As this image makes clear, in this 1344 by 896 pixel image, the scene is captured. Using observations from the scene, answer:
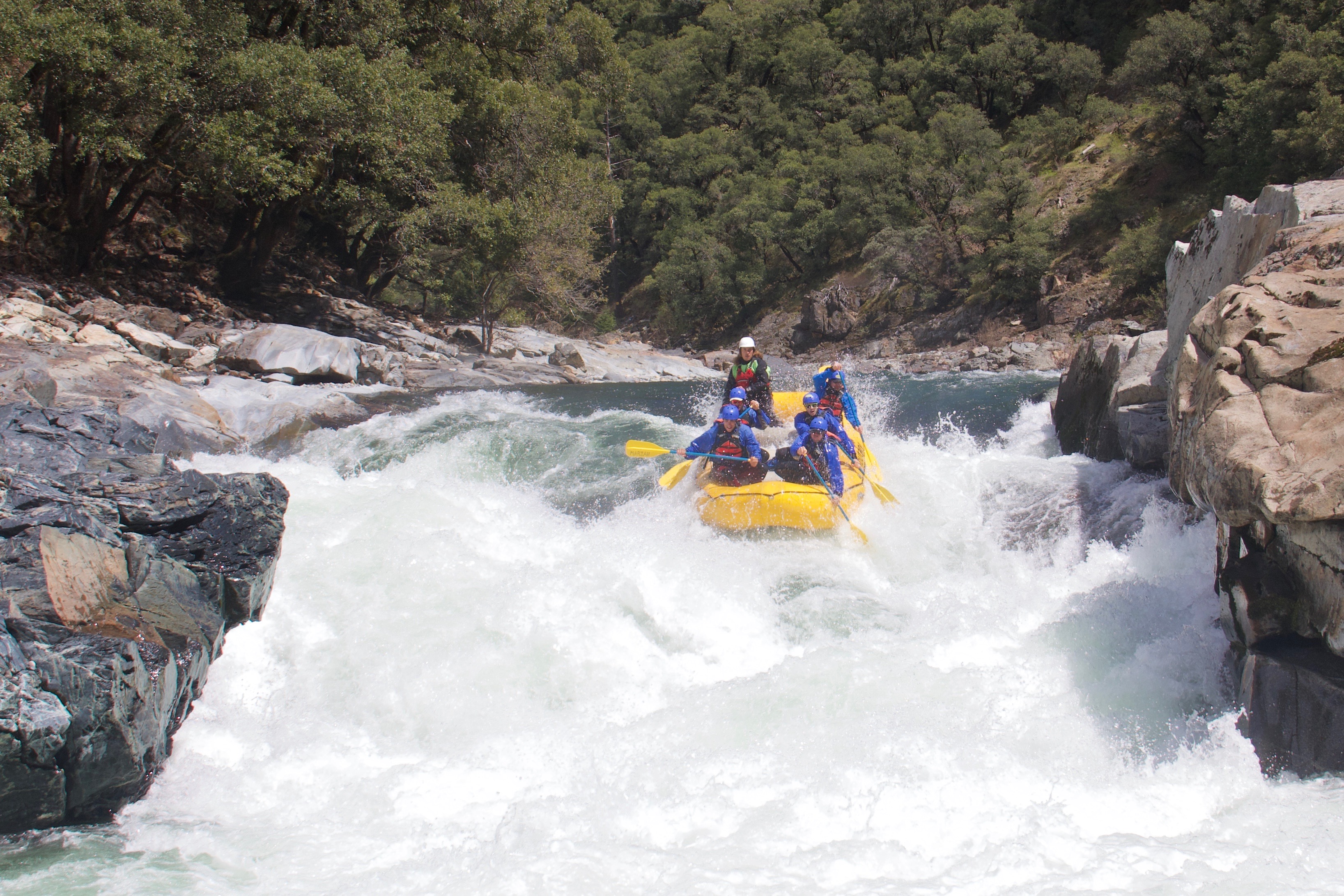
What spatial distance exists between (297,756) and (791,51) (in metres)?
39.2

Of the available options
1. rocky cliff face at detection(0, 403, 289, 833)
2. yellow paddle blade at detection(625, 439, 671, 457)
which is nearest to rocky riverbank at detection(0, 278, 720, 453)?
rocky cliff face at detection(0, 403, 289, 833)

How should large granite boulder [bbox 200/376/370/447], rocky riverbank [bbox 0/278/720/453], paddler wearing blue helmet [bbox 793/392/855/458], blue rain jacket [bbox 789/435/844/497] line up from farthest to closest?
large granite boulder [bbox 200/376/370/447]
rocky riverbank [bbox 0/278/720/453]
paddler wearing blue helmet [bbox 793/392/855/458]
blue rain jacket [bbox 789/435/844/497]

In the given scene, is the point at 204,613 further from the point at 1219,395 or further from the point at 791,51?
the point at 791,51

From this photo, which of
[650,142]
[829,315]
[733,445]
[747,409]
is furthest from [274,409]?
[650,142]

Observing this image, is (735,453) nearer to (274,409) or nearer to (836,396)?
(836,396)

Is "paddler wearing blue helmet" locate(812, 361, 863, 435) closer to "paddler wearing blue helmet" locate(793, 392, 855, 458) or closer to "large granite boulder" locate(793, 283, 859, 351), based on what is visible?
"paddler wearing blue helmet" locate(793, 392, 855, 458)

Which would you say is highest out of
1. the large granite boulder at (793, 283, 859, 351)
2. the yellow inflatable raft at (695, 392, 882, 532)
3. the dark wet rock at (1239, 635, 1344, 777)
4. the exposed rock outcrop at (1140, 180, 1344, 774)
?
the exposed rock outcrop at (1140, 180, 1344, 774)

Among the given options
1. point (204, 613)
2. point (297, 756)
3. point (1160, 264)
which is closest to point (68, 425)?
point (204, 613)

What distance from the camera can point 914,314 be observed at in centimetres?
2484

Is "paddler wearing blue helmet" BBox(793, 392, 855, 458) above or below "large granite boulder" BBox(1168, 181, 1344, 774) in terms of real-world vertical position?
below

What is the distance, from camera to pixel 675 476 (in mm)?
7719

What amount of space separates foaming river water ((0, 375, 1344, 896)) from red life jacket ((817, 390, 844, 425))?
4.88 feet

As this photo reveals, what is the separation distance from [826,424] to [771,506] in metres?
1.04

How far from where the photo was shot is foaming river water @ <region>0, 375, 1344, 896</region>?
9.84 feet
